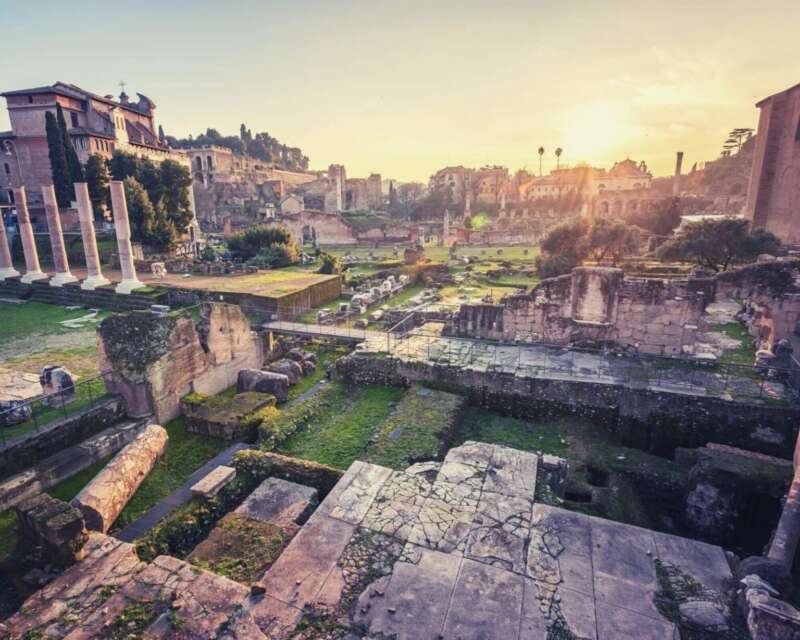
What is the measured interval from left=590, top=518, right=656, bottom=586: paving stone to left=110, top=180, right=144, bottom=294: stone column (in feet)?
70.7

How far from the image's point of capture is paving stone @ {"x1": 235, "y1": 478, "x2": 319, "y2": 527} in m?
6.21

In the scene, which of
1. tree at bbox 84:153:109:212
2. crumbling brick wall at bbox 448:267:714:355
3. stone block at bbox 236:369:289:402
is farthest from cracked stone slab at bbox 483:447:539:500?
tree at bbox 84:153:109:212

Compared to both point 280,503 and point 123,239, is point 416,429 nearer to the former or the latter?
point 280,503

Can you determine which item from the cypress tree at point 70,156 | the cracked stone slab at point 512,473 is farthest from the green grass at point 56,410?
the cypress tree at point 70,156

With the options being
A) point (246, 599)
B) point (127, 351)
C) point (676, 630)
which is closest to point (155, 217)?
point (127, 351)

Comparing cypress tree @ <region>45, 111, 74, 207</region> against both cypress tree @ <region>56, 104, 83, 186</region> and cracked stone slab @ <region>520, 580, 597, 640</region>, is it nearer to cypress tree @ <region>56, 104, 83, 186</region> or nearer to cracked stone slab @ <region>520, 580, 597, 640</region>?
cypress tree @ <region>56, 104, 83, 186</region>

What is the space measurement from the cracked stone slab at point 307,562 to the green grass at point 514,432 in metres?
3.80

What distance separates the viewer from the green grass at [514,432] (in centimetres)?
861

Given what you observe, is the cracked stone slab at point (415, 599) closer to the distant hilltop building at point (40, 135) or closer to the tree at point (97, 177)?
the tree at point (97, 177)

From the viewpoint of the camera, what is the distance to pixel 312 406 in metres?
10.2

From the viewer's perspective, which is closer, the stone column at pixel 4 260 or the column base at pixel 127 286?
the column base at pixel 127 286

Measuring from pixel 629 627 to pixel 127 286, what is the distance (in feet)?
74.4

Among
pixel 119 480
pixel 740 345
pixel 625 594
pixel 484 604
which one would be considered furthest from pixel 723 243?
pixel 119 480

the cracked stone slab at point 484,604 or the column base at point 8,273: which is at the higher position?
the column base at point 8,273
